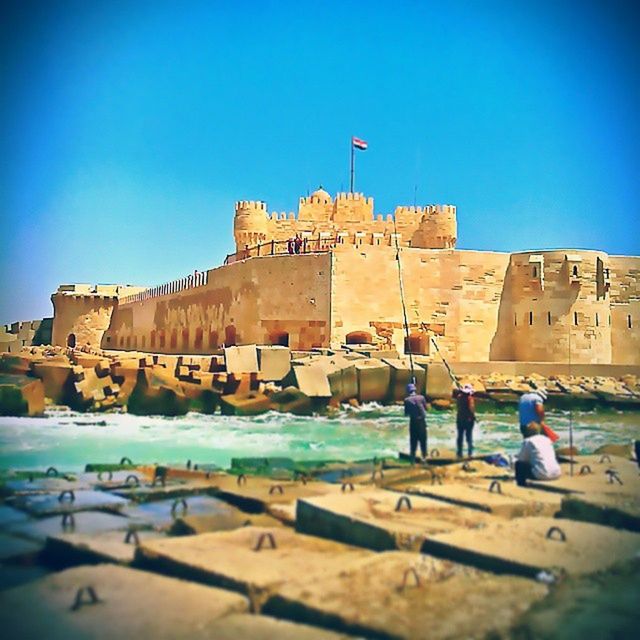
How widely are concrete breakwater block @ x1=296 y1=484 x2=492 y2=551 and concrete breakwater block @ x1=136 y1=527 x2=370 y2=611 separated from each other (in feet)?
0.32

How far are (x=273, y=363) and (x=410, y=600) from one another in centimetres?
1281

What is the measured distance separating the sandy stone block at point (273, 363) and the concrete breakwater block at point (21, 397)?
4286 millimetres

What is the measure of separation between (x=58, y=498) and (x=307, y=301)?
16.3m

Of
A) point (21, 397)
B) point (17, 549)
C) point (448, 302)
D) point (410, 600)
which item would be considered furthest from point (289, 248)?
point (410, 600)

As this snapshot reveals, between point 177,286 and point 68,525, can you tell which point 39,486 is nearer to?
point 68,525

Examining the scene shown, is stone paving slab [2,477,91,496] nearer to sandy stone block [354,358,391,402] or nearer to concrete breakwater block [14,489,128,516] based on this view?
concrete breakwater block [14,489,128,516]

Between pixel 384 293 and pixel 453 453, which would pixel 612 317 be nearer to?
pixel 384 293

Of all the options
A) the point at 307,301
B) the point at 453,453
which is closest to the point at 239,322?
the point at 307,301

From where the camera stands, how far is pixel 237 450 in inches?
355

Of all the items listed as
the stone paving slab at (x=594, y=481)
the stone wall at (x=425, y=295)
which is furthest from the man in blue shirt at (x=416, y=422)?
the stone wall at (x=425, y=295)

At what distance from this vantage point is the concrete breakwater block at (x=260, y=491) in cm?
497

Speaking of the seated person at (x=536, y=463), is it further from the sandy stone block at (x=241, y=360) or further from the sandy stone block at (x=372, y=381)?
the sandy stone block at (x=241, y=360)

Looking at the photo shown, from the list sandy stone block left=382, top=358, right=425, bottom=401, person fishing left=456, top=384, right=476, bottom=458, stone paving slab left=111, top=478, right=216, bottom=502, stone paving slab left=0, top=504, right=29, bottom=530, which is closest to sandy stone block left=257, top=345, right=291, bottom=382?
sandy stone block left=382, top=358, right=425, bottom=401

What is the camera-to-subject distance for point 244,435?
10.8 metres
